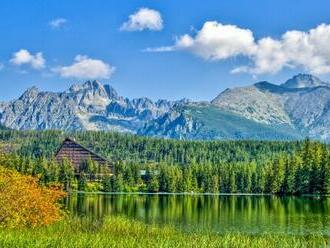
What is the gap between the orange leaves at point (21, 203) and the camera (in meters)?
53.1

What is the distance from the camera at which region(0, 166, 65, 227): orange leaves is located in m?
53.1

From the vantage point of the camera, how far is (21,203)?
177 feet

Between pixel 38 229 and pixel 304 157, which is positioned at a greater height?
pixel 304 157

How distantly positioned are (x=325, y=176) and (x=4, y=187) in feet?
417

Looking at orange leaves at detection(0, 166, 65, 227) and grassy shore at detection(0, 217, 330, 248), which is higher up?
orange leaves at detection(0, 166, 65, 227)

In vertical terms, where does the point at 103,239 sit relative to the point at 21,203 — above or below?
below

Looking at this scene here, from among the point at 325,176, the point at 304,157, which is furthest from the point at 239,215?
the point at 304,157

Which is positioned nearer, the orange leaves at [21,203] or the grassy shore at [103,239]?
the grassy shore at [103,239]

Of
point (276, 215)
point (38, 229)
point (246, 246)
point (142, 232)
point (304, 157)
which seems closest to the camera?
point (246, 246)

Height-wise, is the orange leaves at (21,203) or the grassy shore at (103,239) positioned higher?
the orange leaves at (21,203)

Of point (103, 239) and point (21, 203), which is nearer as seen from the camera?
point (103, 239)

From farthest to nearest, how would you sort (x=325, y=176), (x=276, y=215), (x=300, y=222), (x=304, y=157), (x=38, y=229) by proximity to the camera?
(x=304, y=157) < (x=325, y=176) < (x=276, y=215) < (x=300, y=222) < (x=38, y=229)

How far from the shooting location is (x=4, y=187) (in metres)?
53.3

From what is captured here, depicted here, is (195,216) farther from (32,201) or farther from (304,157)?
(304,157)
